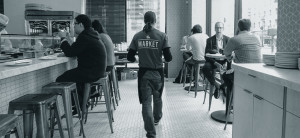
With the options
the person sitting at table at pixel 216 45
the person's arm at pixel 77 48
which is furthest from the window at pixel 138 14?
the person's arm at pixel 77 48

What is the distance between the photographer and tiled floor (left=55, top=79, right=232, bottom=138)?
3830mm

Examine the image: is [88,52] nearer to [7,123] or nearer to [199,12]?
[7,123]

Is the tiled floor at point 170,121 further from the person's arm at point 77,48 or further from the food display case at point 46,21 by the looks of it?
the food display case at point 46,21

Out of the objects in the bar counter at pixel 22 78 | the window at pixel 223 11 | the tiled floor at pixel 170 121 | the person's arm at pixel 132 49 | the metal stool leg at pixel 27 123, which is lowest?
the tiled floor at pixel 170 121

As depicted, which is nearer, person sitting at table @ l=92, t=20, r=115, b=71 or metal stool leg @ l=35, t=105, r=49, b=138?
metal stool leg @ l=35, t=105, r=49, b=138

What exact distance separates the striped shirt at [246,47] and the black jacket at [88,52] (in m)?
1.69

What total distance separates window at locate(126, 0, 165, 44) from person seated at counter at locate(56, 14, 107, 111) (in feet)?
19.9

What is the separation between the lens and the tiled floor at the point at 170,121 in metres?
3.83

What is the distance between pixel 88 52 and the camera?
3625 mm

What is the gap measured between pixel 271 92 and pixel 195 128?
2.10 meters

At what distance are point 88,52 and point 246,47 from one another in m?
1.98

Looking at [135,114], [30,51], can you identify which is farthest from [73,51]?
[135,114]

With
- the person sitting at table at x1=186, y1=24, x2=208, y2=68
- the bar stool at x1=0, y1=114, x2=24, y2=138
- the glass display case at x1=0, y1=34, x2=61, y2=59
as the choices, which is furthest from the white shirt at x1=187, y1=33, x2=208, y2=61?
the bar stool at x1=0, y1=114, x2=24, y2=138

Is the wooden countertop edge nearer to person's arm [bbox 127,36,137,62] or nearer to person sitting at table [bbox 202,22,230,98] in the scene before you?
person's arm [bbox 127,36,137,62]
